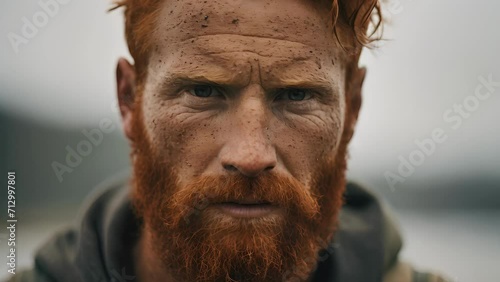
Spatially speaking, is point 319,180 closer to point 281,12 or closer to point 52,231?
point 281,12

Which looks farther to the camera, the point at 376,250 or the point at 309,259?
the point at 376,250

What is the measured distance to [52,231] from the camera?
3.04m

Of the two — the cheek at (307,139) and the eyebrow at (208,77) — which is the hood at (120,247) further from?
the eyebrow at (208,77)

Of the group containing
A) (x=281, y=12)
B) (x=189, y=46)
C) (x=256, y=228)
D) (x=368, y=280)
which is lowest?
(x=368, y=280)

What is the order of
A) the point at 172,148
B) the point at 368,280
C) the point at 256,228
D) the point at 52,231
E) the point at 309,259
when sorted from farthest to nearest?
the point at 52,231 → the point at 368,280 → the point at 309,259 → the point at 172,148 → the point at 256,228

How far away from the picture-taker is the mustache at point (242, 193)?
2.13 m

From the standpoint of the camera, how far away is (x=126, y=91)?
2.72 metres

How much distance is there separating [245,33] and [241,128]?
0.38 m

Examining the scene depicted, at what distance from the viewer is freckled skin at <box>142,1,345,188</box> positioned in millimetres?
2156

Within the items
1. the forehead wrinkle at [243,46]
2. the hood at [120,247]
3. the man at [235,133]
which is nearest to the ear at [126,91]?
the man at [235,133]

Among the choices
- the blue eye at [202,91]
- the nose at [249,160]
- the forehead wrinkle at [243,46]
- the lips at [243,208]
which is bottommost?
the lips at [243,208]

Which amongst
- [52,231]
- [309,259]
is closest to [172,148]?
[309,259]

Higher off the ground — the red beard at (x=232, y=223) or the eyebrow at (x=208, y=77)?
the eyebrow at (x=208, y=77)

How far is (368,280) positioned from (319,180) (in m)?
0.67
